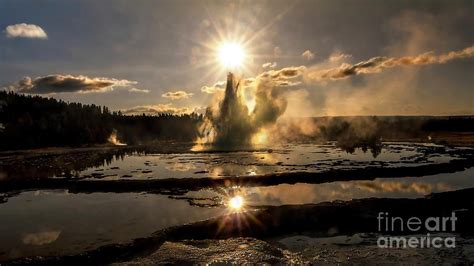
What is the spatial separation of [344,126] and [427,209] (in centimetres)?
8793

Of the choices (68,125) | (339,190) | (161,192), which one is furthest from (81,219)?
(68,125)

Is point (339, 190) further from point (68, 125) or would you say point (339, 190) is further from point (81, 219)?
point (68, 125)

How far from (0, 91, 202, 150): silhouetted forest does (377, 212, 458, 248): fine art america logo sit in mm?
65015

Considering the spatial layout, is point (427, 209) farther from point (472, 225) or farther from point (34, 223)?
point (34, 223)

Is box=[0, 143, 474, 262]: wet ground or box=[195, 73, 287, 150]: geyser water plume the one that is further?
box=[195, 73, 287, 150]: geyser water plume

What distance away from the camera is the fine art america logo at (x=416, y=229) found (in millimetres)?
12469

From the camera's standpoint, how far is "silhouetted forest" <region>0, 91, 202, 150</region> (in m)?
76.4

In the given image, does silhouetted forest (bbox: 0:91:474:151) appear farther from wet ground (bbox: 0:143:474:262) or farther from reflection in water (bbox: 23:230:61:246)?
reflection in water (bbox: 23:230:61:246)

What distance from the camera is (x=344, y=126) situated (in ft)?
338

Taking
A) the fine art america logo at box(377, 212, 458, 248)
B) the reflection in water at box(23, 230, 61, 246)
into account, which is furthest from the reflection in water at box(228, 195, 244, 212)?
the reflection in water at box(23, 230, 61, 246)

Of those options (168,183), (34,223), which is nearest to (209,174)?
(168,183)

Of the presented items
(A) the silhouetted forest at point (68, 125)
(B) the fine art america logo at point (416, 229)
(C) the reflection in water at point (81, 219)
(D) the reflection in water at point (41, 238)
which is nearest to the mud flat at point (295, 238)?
(B) the fine art america logo at point (416, 229)

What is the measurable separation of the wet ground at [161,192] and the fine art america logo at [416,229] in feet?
10.9

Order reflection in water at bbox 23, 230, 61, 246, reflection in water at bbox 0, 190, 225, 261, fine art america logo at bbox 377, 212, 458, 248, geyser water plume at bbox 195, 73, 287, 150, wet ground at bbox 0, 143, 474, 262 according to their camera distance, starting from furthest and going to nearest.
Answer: geyser water plume at bbox 195, 73, 287, 150 → wet ground at bbox 0, 143, 474, 262 → reflection in water at bbox 23, 230, 61, 246 → reflection in water at bbox 0, 190, 225, 261 → fine art america logo at bbox 377, 212, 458, 248
